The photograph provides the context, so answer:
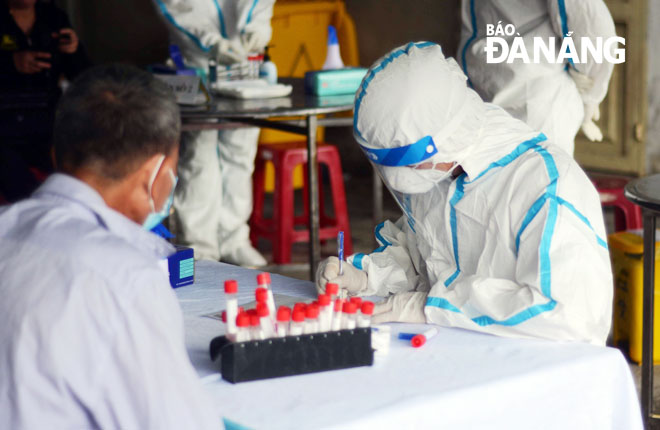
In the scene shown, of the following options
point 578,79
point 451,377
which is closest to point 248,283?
point 451,377

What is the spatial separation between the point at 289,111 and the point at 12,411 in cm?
232

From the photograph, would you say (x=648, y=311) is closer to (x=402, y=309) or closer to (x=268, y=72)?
(x=402, y=309)

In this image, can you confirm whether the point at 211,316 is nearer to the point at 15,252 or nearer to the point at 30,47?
the point at 15,252

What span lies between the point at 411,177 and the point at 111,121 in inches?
29.2

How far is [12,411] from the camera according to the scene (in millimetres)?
1164

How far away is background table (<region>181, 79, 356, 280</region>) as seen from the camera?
3.40m

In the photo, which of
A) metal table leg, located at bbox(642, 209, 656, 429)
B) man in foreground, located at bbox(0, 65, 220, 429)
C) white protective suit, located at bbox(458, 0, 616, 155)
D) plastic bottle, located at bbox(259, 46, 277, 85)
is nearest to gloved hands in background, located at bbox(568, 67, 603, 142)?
white protective suit, located at bbox(458, 0, 616, 155)

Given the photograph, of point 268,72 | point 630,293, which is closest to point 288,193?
point 268,72

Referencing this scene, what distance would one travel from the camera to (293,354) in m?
Answer: 1.52

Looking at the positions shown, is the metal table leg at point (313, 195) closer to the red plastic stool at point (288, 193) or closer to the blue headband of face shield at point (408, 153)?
the red plastic stool at point (288, 193)

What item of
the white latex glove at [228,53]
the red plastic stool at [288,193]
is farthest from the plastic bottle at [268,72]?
the red plastic stool at [288,193]

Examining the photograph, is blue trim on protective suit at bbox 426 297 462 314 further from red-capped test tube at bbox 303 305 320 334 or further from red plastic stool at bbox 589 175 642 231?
red plastic stool at bbox 589 175 642 231

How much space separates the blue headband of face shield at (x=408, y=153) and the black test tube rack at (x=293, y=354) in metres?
0.36

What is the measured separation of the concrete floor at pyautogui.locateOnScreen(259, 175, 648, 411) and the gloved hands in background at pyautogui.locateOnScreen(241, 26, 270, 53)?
983 mm
